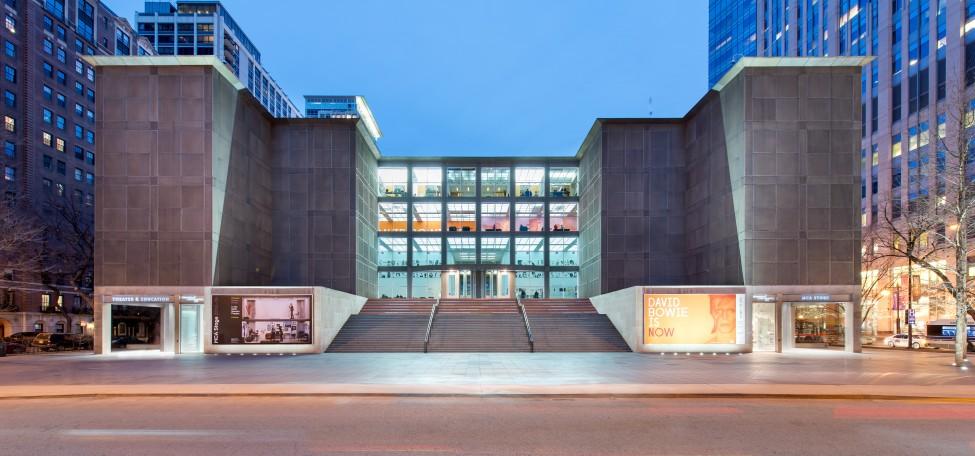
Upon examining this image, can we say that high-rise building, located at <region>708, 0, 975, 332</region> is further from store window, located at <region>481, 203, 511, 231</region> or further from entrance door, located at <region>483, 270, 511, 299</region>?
entrance door, located at <region>483, 270, 511, 299</region>

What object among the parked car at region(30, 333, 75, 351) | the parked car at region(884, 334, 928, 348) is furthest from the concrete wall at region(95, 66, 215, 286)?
the parked car at region(884, 334, 928, 348)

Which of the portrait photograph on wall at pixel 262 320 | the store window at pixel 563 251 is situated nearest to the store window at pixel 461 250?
the store window at pixel 563 251

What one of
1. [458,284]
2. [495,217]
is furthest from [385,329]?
[495,217]

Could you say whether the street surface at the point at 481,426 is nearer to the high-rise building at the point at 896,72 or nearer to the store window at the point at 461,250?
the store window at the point at 461,250

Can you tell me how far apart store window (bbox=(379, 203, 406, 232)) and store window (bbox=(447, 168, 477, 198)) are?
4771 mm

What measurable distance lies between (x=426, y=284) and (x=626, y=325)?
81.5 feet

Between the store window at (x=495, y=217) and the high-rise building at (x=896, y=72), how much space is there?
31554 millimetres

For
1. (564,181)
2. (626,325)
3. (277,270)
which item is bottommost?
(626,325)

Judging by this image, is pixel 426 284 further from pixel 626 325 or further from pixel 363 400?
pixel 363 400

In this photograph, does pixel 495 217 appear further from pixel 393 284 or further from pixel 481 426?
pixel 481 426

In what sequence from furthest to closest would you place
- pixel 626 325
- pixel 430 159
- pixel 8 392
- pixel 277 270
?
pixel 430 159 < pixel 277 270 < pixel 626 325 < pixel 8 392

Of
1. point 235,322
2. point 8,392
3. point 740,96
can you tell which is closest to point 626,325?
point 740,96

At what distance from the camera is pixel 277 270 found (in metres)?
41.8

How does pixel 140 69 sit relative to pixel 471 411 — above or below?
above
